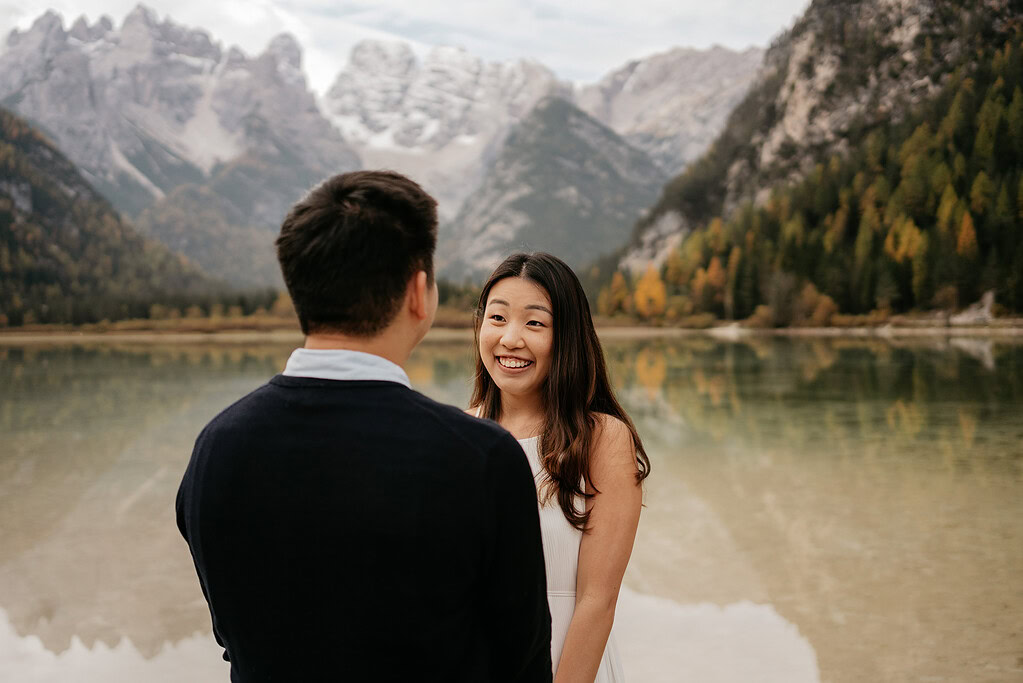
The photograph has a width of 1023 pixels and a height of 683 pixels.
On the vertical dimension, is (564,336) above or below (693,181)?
below

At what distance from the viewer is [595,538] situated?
223 centimetres

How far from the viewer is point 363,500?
1.32 metres

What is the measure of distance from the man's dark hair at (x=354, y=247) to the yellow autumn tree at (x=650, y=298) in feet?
273

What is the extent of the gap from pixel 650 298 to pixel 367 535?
278 ft

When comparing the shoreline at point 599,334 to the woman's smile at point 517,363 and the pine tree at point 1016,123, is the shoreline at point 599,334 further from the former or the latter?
the woman's smile at point 517,363

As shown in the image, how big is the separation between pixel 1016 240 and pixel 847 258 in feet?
41.2

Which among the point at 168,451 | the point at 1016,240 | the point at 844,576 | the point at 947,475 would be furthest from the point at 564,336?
the point at 1016,240

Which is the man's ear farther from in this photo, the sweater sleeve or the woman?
the woman

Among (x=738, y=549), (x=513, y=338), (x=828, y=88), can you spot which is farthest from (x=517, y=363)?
(x=828, y=88)

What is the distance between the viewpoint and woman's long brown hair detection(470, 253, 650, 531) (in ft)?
7.59

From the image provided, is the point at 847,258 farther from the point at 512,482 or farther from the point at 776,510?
the point at 512,482

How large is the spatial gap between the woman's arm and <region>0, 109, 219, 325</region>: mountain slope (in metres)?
107

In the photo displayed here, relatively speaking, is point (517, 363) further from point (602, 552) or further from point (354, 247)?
point (354, 247)

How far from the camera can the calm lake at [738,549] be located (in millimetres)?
5047
